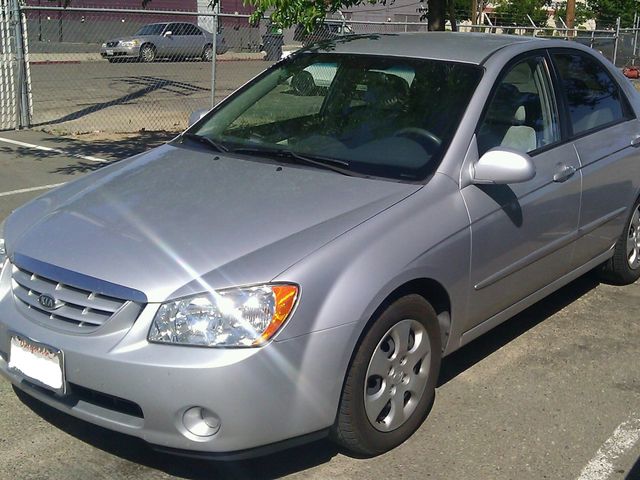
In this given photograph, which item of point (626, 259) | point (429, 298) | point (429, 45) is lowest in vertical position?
point (626, 259)

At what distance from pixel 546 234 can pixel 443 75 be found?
1.00 metres

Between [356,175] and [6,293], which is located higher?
[356,175]

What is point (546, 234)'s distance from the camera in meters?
4.27

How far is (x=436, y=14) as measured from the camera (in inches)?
300

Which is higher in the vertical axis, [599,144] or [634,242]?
[599,144]

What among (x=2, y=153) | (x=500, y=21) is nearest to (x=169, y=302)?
(x=2, y=153)

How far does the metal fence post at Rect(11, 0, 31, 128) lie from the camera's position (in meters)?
11.0

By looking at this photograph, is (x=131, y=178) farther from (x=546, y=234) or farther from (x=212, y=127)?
(x=546, y=234)

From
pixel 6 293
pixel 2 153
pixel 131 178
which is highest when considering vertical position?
pixel 131 178

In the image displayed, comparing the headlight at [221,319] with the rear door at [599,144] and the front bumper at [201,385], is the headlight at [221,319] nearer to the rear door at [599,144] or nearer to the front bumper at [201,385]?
the front bumper at [201,385]

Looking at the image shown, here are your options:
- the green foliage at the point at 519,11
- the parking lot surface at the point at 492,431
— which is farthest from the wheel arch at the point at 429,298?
the green foliage at the point at 519,11

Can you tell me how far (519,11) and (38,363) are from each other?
40.1m

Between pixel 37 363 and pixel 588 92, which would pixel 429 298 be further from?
pixel 588 92

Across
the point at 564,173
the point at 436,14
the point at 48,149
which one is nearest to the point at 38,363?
the point at 564,173
